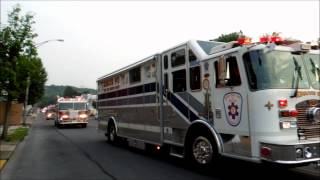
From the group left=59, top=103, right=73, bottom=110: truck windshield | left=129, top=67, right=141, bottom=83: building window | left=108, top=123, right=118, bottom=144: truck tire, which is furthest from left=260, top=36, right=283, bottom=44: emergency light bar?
left=59, top=103, right=73, bottom=110: truck windshield

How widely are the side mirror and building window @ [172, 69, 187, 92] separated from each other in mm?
1741

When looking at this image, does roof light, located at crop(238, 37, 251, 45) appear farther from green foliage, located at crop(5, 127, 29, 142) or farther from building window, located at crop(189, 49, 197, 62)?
green foliage, located at crop(5, 127, 29, 142)

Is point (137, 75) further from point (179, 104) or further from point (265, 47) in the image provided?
point (265, 47)

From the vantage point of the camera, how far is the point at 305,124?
7.79 m

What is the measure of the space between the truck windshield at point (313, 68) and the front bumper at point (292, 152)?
4.10 ft

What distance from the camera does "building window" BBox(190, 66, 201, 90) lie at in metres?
9.81

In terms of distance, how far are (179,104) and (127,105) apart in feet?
14.5

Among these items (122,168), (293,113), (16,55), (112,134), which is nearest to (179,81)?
(122,168)

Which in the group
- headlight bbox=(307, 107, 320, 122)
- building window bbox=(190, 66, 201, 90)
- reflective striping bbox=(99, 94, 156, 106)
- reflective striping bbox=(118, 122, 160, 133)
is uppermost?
building window bbox=(190, 66, 201, 90)

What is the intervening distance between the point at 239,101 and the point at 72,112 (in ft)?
85.6

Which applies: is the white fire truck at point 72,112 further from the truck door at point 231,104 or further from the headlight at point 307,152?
the headlight at point 307,152

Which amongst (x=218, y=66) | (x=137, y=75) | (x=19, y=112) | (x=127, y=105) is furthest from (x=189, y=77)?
(x=19, y=112)

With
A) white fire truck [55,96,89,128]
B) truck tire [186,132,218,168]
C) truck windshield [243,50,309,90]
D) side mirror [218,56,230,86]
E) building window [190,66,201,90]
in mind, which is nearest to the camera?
truck windshield [243,50,309,90]

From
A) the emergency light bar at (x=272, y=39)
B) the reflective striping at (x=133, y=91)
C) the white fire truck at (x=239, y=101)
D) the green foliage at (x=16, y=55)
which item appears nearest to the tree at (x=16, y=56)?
the green foliage at (x=16, y=55)
